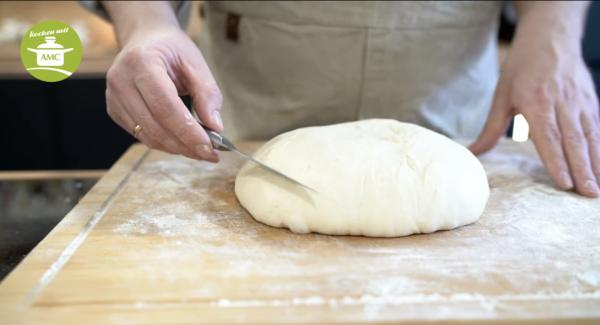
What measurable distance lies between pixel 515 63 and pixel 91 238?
→ 1175mm

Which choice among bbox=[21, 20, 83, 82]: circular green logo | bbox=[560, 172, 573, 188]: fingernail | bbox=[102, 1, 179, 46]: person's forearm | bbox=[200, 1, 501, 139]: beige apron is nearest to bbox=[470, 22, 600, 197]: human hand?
bbox=[560, 172, 573, 188]: fingernail

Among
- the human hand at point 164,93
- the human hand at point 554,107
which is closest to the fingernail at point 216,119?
the human hand at point 164,93

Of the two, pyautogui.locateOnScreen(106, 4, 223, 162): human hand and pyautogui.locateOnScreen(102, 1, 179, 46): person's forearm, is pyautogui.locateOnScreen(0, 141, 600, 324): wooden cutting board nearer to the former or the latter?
pyautogui.locateOnScreen(106, 4, 223, 162): human hand

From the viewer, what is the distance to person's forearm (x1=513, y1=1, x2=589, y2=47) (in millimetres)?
1481

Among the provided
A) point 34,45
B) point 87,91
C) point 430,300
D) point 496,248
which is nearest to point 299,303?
point 430,300

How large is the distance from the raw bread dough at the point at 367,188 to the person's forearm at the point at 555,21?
0.54 metres

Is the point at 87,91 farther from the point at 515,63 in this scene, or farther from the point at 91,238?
the point at 515,63

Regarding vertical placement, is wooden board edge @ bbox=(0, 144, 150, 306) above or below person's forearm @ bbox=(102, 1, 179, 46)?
below

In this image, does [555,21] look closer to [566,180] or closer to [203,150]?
[566,180]

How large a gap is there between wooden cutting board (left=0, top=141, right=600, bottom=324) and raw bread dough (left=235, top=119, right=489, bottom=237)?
1.2 inches

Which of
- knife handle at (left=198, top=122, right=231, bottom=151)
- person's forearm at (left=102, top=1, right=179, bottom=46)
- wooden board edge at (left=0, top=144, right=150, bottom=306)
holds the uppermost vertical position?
person's forearm at (left=102, top=1, right=179, bottom=46)

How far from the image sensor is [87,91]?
8.22 feet

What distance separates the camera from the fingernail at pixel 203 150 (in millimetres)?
1127

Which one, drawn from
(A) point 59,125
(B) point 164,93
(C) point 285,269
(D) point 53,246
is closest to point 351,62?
(B) point 164,93
